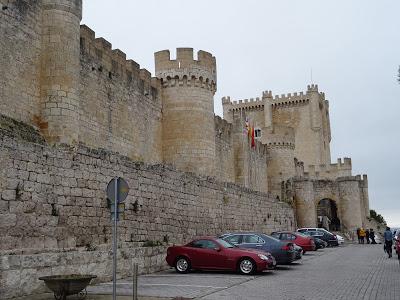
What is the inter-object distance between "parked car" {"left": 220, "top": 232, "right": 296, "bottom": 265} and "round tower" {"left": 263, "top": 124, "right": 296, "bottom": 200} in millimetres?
28289

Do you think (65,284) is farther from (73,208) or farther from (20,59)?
(20,59)

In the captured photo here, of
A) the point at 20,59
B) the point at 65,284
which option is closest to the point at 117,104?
the point at 20,59

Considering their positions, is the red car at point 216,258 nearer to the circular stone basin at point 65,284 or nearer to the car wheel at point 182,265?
the car wheel at point 182,265

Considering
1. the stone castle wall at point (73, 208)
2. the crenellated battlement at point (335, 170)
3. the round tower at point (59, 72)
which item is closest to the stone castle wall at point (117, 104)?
the round tower at point (59, 72)

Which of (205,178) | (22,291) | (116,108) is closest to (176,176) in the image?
(205,178)

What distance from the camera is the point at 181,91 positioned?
2530 cm

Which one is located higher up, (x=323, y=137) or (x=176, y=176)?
(x=323, y=137)

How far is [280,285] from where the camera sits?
12219mm

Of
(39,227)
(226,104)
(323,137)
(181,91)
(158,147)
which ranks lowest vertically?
(39,227)

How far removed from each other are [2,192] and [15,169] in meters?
0.59

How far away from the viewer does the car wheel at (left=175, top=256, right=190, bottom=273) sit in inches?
592

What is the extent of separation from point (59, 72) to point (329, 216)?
4138 centimetres

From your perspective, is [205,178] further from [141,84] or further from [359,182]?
[359,182]

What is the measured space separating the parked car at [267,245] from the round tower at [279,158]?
92.8ft
